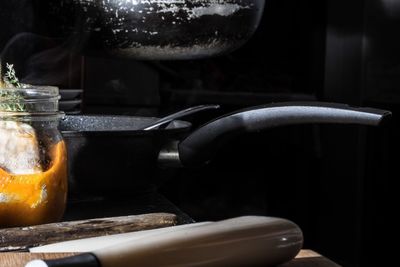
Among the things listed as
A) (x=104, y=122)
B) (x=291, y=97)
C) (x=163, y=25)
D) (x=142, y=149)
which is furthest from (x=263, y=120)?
(x=291, y=97)

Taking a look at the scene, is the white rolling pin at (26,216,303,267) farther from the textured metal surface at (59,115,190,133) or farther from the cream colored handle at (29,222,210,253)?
the textured metal surface at (59,115,190,133)

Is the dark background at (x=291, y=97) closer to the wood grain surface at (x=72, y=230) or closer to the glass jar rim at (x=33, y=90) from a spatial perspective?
the glass jar rim at (x=33, y=90)

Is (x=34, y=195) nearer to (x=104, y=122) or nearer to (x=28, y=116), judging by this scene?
(x=28, y=116)

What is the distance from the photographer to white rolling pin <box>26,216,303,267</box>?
41cm

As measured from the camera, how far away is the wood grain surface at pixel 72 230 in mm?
526

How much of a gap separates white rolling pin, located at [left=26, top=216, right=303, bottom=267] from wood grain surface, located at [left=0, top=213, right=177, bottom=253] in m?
0.10

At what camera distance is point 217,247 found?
1.46 ft

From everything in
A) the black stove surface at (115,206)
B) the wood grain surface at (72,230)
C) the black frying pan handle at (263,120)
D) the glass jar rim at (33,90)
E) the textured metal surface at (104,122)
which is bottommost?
the black stove surface at (115,206)

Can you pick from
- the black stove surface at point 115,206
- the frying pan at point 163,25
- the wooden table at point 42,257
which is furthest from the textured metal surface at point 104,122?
the wooden table at point 42,257

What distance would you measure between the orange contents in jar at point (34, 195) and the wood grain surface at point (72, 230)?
6 cm

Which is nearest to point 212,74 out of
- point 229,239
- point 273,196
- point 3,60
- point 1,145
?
point 273,196

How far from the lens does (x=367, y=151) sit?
4.64ft

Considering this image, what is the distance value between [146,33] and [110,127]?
224 mm

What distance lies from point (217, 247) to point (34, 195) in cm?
22
